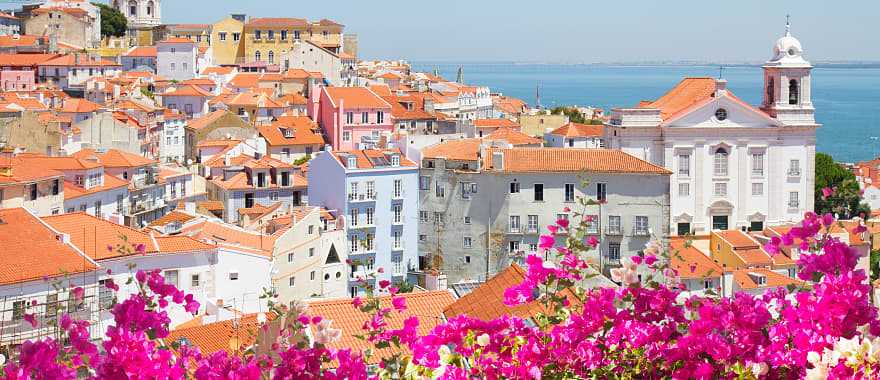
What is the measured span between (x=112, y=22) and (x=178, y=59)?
16028 millimetres

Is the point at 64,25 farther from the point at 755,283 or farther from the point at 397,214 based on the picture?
the point at 755,283

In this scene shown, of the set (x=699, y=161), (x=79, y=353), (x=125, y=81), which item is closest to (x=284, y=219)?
→ (x=699, y=161)

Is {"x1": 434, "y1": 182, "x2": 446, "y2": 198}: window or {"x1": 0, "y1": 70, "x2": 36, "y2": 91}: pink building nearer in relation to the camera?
{"x1": 434, "y1": 182, "x2": 446, "y2": 198}: window

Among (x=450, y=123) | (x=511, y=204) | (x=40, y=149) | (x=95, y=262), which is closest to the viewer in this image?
(x=95, y=262)

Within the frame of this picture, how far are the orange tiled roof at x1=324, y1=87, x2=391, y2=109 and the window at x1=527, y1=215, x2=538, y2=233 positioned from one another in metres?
17.0

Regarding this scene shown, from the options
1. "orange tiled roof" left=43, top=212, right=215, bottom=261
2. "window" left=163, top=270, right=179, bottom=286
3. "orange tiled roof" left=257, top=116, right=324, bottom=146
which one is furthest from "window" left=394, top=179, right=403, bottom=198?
"orange tiled roof" left=257, top=116, right=324, bottom=146

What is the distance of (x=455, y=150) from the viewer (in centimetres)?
3369

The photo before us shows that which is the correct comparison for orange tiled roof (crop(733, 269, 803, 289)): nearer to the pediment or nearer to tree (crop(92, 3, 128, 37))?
the pediment

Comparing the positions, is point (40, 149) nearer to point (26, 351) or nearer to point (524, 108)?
point (26, 351)

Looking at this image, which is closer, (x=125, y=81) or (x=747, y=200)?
(x=747, y=200)

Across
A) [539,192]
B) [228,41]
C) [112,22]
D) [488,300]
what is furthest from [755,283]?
[112,22]

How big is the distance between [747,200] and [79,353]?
124 ft

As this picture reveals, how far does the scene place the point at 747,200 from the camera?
4106 centimetres

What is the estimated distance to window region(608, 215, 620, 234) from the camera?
3175 centimetres
